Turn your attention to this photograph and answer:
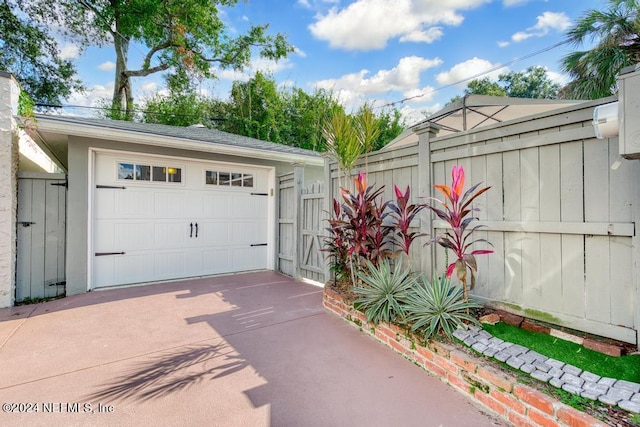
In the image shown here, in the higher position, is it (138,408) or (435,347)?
(435,347)

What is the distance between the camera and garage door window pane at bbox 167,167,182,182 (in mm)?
5387

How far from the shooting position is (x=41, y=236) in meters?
4.43

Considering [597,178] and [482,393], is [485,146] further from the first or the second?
[482,393]

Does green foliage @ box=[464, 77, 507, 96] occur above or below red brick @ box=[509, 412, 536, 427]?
above

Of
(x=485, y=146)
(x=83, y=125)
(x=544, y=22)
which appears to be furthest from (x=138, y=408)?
(x=544, y=22)

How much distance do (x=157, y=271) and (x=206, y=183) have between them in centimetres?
182

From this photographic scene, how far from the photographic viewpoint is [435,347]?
237 cm

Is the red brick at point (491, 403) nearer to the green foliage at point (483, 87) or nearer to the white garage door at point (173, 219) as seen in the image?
the white garage door at point (173, 219)

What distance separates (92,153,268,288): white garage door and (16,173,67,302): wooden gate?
44 centimetres

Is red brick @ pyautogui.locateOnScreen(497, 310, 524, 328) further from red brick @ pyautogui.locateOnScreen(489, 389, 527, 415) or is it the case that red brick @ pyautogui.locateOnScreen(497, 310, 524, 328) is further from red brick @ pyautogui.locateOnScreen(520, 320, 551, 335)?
red brick @ pyautogui.locateOnScreen(489, 389, 527, 415)

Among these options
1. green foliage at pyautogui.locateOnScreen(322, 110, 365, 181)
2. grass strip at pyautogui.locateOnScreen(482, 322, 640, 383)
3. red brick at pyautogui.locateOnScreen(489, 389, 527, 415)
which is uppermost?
green foliage at pyautogui.locateOnScreen(322, 110, 365, 181)

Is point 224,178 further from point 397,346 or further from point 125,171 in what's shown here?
point 397,346

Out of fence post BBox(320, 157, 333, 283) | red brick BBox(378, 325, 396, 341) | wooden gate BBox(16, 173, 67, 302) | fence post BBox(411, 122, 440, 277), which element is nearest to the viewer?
red brick BBox(378, 325, 396, 341)

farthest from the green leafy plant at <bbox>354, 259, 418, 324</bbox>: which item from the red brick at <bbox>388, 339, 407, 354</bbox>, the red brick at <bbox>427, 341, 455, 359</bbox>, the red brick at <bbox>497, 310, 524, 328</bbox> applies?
the red brick at <bbox>497, 310, 524, 328</bbox>
